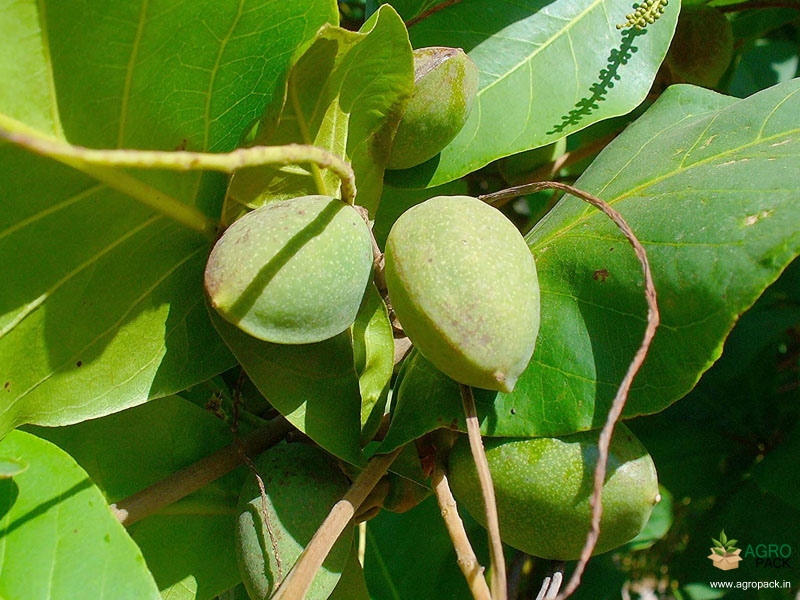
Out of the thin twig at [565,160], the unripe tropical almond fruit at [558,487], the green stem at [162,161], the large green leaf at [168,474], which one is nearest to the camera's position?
the green stem at [162,161]

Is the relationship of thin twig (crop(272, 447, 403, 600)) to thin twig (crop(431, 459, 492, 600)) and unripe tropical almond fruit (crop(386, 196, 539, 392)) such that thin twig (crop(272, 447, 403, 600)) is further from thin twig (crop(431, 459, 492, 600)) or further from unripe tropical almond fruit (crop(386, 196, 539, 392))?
unripe tropical almond fruit (crop(386, 196, 539, 392))

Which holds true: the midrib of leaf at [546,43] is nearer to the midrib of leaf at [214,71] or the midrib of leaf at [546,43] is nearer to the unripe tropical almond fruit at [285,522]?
the midrib of leaf at [214,71]

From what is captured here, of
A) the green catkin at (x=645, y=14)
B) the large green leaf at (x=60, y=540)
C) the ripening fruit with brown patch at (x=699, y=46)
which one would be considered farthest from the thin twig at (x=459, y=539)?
the ripening fruit with brown patch at (x=699, y=46)

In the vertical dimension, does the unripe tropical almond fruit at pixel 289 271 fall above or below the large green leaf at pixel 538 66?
below

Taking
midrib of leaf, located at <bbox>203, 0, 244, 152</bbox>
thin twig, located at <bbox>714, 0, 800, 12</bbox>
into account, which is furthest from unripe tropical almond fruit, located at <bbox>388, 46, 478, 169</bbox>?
thin twig, located at <bbox>714, 0, 800, 12</bbox>

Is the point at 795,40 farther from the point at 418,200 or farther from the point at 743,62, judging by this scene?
the point at 418,200

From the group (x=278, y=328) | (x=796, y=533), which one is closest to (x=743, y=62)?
(x=796, y=533)

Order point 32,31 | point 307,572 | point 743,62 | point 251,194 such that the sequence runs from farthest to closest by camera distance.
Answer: point 743,62, point 251,194, point 307,572, point 32,31
